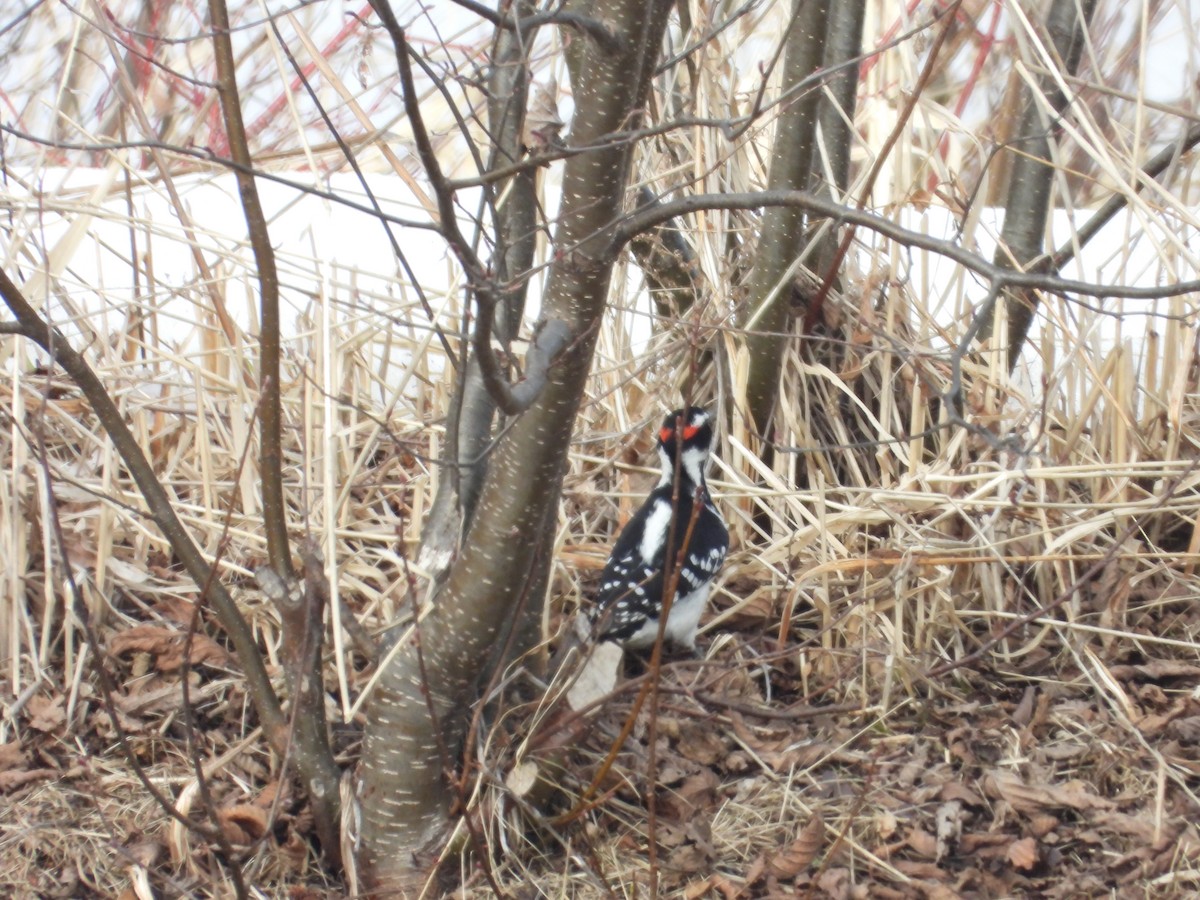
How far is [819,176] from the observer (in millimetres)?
3492

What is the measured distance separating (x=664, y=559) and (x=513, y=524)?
2.56 feet

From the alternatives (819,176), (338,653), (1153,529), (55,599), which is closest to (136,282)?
(55,599)

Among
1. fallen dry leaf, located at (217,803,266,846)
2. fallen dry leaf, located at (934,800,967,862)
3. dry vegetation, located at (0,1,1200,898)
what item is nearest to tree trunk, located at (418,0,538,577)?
dry vegetation, located at (0,1,1200,898)

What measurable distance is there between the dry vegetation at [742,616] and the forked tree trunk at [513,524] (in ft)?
0.42

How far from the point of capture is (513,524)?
2.17 meters

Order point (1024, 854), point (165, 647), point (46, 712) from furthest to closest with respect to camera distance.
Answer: point (165, 647)
point (46, 712)
point (1024, 854)

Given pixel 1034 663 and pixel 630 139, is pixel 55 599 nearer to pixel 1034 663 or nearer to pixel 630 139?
pixel 630 139

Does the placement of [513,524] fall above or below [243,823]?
above

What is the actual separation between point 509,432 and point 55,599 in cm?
144

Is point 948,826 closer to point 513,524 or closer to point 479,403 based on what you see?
point 513,524

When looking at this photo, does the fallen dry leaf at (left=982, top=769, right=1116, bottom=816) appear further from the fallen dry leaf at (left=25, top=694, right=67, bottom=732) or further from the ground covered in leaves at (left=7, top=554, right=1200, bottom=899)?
the fallen dry leaf at (left=25, top=694, right=67, bottom=732)

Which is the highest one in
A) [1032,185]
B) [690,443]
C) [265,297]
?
[1032,185]

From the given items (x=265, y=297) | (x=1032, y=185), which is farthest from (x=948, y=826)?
(x=1032, y=185)

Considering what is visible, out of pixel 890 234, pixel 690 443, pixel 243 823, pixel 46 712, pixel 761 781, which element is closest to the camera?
pixel 890 234
